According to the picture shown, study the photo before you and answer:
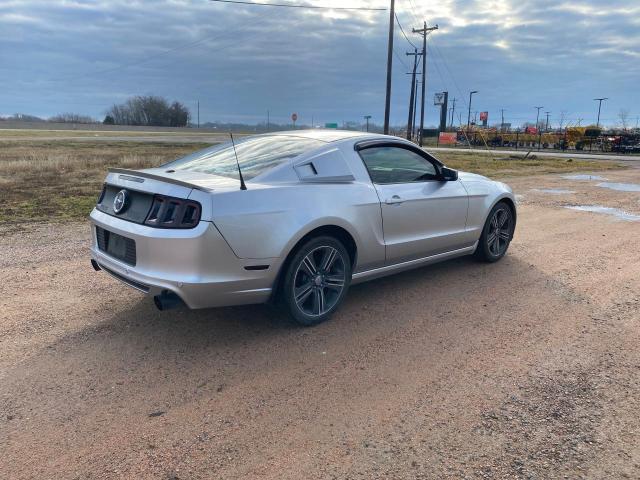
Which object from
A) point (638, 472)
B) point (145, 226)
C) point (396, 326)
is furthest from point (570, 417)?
point (145, 226)

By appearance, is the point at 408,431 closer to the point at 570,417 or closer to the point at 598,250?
the point at 570,417

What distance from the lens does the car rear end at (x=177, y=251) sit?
344 cm

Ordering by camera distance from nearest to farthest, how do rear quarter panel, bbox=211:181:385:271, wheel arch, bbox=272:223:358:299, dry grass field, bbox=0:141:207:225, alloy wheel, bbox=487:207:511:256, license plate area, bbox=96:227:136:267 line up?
rear quarter panel, bbox=211:181:385:271, license plate area, bbox=96:227:136:267, wheel arch, bbox=272:223:358:299, alloy wheel, bbox=487:207:511:256, dry grass field, bbox=0:141:207:225

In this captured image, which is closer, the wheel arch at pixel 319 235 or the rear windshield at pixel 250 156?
the wheel arch at pixel 319 235

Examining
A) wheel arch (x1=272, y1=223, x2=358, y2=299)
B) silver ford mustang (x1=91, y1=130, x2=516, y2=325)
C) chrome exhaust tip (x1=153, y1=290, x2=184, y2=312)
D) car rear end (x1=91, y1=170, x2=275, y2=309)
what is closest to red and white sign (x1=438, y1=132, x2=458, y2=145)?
silver ford mustang (x1=91, y1=130, x2=516, y2=325)

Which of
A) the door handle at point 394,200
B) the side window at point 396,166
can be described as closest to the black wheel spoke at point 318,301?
the door handle at point 394,200

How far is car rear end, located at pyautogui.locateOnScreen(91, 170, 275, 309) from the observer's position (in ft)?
11.3

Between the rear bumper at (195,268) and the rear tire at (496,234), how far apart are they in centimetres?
303

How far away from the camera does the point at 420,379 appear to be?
3365 millimetres

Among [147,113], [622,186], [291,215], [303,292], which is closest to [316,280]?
[303,292]

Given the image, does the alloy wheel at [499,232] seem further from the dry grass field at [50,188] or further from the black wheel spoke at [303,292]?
the dry grass field at [50,188]

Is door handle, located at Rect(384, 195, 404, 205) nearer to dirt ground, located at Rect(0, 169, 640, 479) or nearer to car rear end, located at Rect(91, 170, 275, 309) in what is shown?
dirt ground, located at Rect(0, 169, 640, 479)

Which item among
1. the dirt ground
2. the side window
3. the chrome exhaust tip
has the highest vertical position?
the side window

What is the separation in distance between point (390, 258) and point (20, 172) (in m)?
14.2
